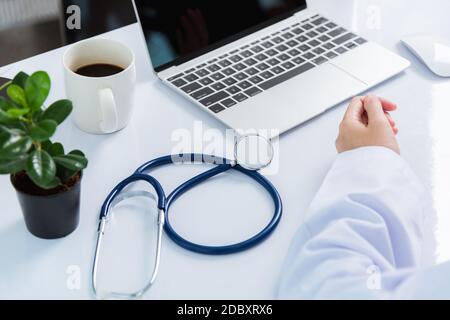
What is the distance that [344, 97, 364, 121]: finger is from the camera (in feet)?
3.08

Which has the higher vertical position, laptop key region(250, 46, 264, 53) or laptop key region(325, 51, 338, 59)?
laptop key region(250, 46, 264, 53)

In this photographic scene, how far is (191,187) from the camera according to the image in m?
0.87

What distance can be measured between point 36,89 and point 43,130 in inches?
2.1

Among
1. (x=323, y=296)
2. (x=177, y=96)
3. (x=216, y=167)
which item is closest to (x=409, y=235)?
(x=323, y=296)

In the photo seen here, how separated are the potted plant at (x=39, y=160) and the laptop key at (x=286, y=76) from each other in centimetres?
37

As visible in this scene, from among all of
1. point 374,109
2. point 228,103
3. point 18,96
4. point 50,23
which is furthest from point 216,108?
point 50,23

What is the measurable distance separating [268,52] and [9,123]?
51 cm

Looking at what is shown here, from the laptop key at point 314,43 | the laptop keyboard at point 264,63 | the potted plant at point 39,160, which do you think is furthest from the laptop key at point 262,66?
the potted plant at point 39,160

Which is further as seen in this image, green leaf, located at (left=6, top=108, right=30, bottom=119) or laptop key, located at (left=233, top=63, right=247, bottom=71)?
laptop key, located at (left=233, top=63, right=247, bottom=71)

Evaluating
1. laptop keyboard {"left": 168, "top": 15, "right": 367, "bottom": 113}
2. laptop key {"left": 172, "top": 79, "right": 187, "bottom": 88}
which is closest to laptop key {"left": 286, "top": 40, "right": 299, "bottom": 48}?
laptop keyboard {"left": 168, "top": 15, "right": 367, "bottom": 113}

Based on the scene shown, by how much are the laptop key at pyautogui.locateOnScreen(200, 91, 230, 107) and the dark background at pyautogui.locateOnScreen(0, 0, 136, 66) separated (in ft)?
2.71

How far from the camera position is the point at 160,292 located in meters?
0.75

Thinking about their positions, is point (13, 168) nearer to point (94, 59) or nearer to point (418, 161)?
point (94, 59)

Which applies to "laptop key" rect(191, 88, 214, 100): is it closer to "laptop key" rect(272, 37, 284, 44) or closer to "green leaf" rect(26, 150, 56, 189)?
"laptop key" rect(272, 37, 284, 44)
